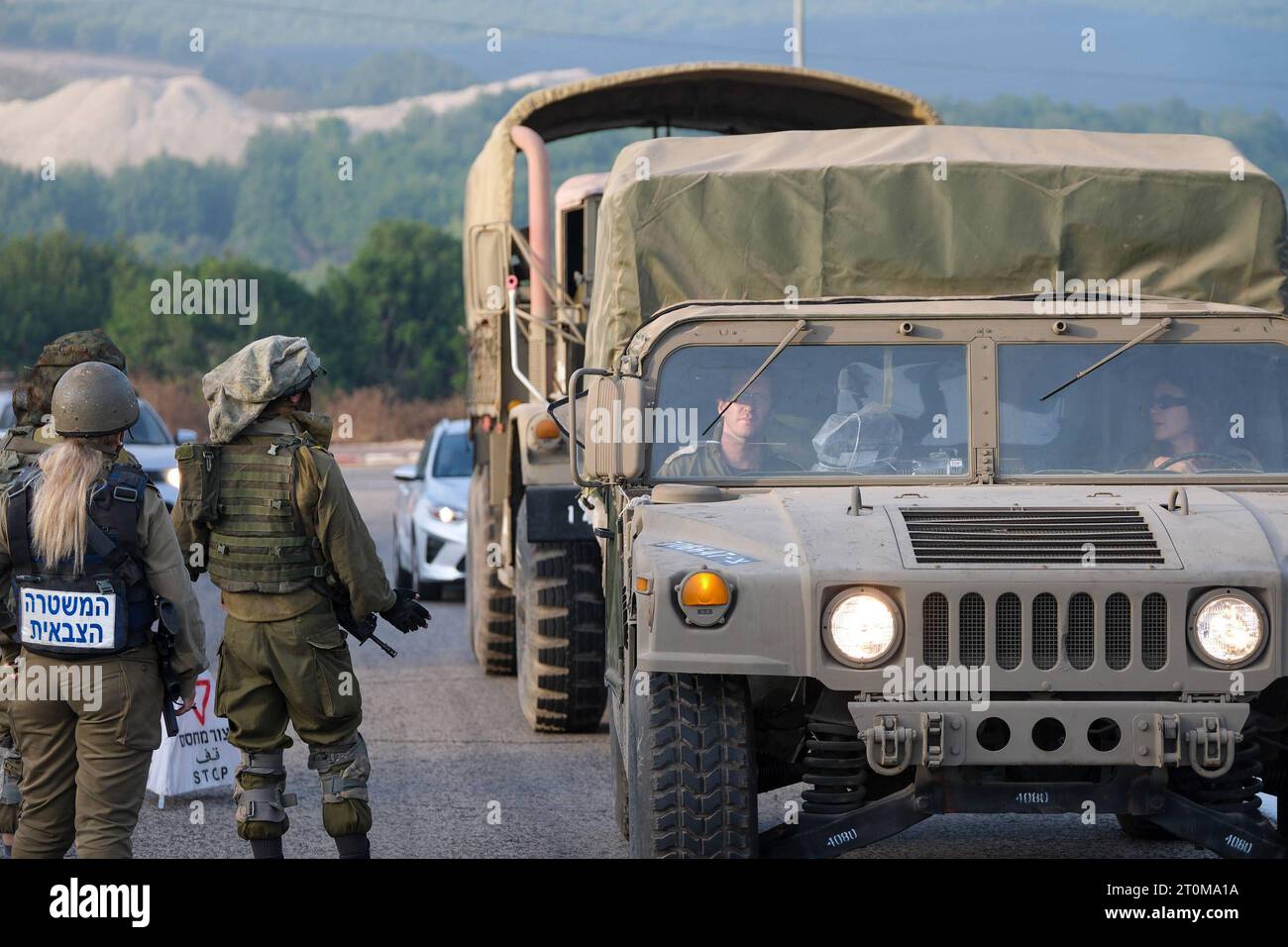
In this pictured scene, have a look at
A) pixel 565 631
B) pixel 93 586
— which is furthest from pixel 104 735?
pixel 565 631

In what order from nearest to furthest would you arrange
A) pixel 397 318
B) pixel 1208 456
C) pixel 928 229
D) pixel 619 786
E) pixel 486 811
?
pixel 1208 456, pixel 619 786, pixel 928 229, pixel 486 811, pixel 397 318

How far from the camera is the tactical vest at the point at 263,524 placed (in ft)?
21.0

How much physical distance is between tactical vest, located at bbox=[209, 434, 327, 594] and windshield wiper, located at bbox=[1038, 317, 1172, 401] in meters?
2.49

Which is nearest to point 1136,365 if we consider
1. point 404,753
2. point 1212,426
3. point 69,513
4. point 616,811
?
point 1212,426

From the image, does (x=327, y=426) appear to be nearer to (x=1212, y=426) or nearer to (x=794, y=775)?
(x=794, y=775)

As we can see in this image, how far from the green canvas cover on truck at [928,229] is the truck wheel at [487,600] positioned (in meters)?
4.21

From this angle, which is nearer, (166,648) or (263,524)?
(166,648)

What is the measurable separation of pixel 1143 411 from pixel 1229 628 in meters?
1.29

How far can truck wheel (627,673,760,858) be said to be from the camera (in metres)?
5.78

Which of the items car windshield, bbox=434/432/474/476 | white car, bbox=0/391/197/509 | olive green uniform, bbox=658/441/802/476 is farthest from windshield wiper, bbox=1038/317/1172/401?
white car, bbox=0/391/197/509

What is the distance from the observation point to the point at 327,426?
6688mm

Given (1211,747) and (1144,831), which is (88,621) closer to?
(1211,747)

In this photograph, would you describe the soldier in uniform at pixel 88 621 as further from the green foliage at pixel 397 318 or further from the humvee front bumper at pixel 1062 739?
the green foliage at pixel 397 318

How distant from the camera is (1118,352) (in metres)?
6.83
